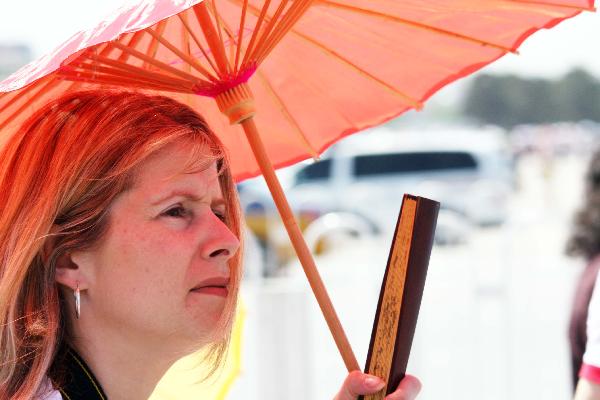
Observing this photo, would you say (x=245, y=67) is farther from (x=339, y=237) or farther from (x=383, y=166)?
(x=383, y=166)

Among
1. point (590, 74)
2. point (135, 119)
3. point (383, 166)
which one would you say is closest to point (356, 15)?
point (135, 119)

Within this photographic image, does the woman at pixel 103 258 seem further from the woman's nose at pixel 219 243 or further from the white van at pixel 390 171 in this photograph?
the white van at pixel 390 171

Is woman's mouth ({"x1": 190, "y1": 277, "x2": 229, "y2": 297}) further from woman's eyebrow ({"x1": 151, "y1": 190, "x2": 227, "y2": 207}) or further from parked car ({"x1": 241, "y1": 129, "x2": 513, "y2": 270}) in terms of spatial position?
parked car ({"x1": 241, "y1": 129, "x2": 513, "y2": 270})

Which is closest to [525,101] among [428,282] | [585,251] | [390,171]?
[390,171]

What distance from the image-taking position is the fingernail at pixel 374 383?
5.46 ft

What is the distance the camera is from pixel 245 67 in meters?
1.90

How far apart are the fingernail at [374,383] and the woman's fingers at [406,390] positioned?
0.9 inches

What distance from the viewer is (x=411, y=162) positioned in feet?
50.2

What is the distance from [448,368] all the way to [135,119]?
Result: 4.71 metres

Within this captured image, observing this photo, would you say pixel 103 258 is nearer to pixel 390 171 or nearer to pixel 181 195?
pixel 181 195

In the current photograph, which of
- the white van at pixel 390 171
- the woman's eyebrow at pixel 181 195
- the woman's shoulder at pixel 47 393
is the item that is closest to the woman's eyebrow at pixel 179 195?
the woman's eyebrow at pixel 181 195

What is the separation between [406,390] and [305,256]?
327mm

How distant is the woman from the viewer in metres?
1.78

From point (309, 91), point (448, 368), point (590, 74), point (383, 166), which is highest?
point (590, 74)
